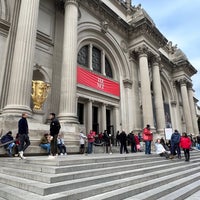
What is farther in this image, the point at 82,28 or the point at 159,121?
the point at 159,121

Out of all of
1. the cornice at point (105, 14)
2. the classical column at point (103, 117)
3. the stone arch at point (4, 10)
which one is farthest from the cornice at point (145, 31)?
the stone arch at point (4, 10)

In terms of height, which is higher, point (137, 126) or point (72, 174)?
point (137, 126)

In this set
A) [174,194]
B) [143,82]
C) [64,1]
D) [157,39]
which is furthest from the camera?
[157,39]

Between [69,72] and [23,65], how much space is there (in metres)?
3.39

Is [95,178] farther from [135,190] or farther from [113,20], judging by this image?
[113,20]

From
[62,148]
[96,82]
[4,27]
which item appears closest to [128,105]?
[96,82]

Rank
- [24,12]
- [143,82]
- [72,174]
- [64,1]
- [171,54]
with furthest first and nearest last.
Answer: [171,54] < [143,82] < [64,1] < [24,12] < [72,174]

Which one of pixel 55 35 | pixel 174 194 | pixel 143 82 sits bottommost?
pixel 174 194

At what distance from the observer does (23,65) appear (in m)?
9.76

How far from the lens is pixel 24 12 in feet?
35.3

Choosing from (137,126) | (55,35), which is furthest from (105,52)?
(137,126)

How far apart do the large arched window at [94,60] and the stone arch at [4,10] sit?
6.82 meters

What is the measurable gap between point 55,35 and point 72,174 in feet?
43.1

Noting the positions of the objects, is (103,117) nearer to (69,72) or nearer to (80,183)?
(69,72)
